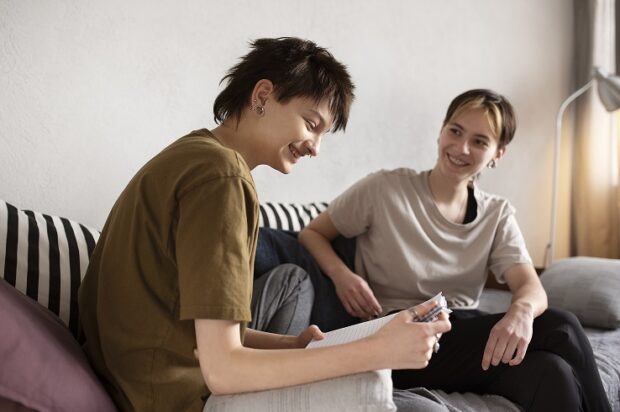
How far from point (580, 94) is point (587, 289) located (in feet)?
5.00

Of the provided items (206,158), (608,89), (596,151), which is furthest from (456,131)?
(596,151)

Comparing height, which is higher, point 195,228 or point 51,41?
point 51,41

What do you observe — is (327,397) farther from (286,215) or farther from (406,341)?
(286,215)

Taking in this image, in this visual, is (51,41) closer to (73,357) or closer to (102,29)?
(102,29)

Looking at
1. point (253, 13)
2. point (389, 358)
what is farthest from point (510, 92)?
point (389, 358)

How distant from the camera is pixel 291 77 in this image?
115 centimetres

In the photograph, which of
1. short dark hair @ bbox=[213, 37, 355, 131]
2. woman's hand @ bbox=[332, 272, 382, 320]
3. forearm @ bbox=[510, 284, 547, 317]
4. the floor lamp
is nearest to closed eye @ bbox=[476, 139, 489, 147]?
forearm @ bbox=[510, 284, 547, 317]

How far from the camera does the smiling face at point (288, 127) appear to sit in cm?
114

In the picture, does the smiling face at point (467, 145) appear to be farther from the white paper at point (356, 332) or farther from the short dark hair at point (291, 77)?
the white paper at point (356, 332)

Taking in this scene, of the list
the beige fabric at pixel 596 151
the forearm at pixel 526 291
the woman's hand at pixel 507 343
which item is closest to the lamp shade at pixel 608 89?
the beige fabric at pixel 596 151

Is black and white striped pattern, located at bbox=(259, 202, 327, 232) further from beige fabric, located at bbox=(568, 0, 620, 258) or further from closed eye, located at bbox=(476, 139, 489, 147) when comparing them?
beige fabric, located at bbox=(568, 0, 620, 258)

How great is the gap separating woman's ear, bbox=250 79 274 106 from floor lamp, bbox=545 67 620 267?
2.39 meters

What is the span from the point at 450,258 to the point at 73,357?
3.81 ft

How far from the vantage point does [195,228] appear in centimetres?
91
